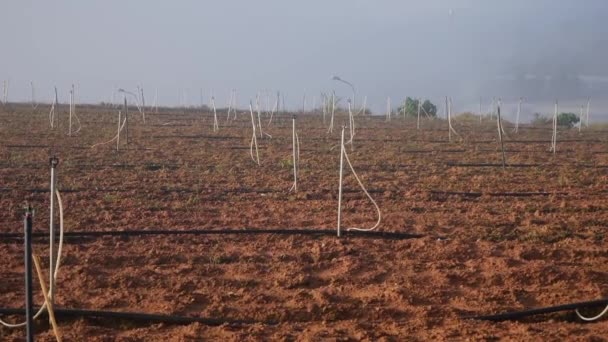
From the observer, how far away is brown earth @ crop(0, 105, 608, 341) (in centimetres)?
436

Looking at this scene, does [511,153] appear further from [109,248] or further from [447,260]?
[109,248]

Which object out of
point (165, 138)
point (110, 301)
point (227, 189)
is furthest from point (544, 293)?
point (165, 138)

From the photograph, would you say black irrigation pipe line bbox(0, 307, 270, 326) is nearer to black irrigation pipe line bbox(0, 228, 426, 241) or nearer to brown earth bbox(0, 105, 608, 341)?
brown earth bbox(0, 105, 608, 341)

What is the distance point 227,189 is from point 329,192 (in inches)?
60.7

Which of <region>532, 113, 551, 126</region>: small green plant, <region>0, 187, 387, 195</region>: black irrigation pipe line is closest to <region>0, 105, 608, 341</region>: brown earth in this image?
<region>0, 187, 387, 195</region>: black irrigation pipe line

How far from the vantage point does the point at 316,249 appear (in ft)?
20.1

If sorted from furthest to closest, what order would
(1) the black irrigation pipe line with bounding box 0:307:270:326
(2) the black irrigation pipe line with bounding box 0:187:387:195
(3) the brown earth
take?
(2) the black irrigation pipe line with bounding box 0:187:387:195
(3) the brown earth
(1) the black irrigation pipe line with bounding box 0:307:270:326

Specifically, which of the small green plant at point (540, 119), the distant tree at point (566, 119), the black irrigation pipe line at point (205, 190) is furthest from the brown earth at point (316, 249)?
the small green plant at point (540, 119)

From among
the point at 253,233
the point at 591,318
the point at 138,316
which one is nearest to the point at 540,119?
the point at 253,233

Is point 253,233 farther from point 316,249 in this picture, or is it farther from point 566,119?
point 566,119

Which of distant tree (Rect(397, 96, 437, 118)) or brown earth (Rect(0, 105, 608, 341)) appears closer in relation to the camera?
brown earth (Rect(0, 105, 608, 341))

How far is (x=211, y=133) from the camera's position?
19.8m

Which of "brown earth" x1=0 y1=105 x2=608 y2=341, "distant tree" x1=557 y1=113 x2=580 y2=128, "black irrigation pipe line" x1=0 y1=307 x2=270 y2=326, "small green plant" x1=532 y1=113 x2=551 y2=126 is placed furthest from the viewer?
"small green plant" x1=532 y1=113 x2=551 y2=126

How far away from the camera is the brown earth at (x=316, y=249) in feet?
14.3
